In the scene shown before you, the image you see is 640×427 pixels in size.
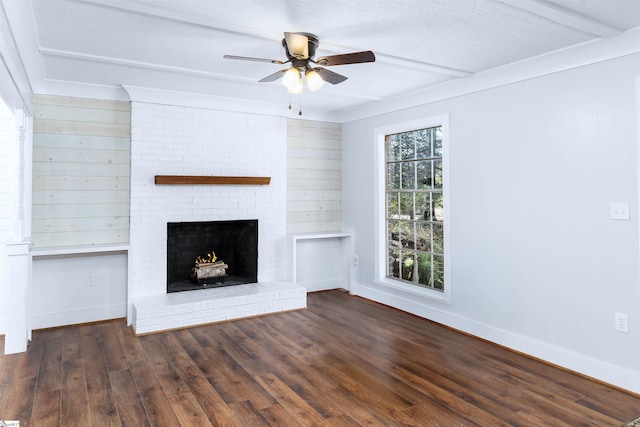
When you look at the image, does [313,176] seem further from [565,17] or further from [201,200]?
[565,17]

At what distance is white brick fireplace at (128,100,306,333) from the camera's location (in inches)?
176

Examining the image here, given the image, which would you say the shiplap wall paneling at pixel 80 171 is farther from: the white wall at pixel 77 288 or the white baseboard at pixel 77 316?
the white baseboard at pixel 77 316

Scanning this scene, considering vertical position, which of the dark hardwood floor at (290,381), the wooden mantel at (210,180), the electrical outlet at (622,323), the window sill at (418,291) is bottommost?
the dark hardwood floor at (290,381)

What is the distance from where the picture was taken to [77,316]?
14.2ft

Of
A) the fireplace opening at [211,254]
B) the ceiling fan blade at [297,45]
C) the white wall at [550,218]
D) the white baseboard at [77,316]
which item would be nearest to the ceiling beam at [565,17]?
the white wall at [550,218]

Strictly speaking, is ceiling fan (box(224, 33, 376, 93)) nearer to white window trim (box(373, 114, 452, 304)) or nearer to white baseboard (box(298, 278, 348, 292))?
white window trim (box(373, 114, 452, 304))

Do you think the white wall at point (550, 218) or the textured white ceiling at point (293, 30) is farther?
the white wall at point (550, 218)

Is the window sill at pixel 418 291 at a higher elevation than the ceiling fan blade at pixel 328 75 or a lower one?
lower

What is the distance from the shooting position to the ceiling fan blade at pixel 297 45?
278cm

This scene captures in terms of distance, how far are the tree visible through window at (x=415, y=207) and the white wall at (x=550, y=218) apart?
29cm

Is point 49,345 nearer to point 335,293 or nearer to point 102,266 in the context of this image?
point 102,266

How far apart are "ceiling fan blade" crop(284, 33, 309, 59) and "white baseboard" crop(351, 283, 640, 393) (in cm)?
295

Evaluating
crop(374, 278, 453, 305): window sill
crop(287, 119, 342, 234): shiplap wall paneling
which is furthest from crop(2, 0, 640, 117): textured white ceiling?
crop(374, 278, 453, 305): window sill

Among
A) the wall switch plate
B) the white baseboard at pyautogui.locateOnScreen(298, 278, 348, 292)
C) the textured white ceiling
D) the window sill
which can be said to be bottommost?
the white baseboard at pyautogui.locateOnScreen(298, 278, 348, 292)
